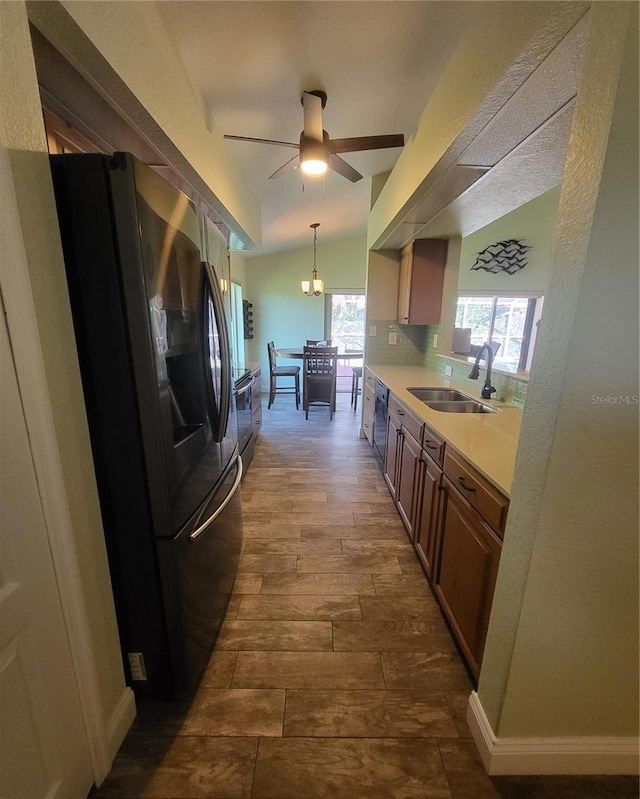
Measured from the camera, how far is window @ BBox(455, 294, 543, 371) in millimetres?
4723

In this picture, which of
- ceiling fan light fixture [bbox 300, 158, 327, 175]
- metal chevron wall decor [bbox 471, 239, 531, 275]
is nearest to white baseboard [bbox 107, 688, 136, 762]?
ceiling fan light fixture [bbox 300, 158, 327, 175]

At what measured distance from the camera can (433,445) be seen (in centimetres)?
175

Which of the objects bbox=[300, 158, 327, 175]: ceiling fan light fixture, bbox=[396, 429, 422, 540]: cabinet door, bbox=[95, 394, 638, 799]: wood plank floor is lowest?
bbox=[95, 394, 638, 799]: wood plank floor

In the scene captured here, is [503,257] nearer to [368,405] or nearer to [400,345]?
[400,345]

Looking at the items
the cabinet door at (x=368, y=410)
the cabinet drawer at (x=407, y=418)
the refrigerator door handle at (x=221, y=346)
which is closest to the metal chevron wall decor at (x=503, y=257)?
the cabinet door at (x=368, y=410)

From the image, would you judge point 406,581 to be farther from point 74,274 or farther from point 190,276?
point 74,274

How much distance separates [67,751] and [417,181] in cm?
292

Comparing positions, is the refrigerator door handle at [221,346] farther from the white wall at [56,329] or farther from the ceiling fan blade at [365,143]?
the ceiling fan blade at [365,143]

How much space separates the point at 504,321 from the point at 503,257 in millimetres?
940

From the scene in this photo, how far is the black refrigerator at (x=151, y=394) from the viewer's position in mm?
933

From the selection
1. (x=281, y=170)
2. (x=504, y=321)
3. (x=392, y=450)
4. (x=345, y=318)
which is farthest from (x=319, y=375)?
(x=504, y=321)

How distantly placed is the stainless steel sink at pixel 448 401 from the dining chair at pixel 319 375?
7.64 ft

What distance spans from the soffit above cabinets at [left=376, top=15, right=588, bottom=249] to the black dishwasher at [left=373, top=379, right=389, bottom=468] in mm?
1448

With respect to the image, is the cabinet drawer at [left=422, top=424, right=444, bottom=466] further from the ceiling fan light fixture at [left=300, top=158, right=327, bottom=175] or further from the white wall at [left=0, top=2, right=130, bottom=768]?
the ceiling fan light fixture at [left=300, top=158, right=327, bottom=175]
